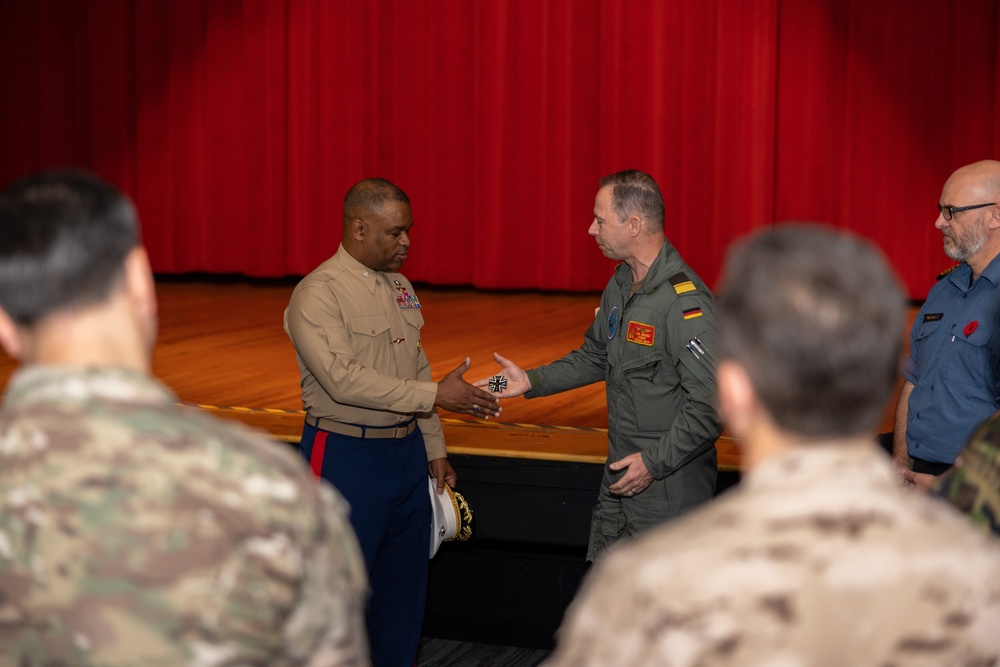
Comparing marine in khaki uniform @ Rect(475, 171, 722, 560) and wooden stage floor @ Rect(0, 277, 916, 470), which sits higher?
marine in khaki uniform @ Rect(475, 171, 722, 560)

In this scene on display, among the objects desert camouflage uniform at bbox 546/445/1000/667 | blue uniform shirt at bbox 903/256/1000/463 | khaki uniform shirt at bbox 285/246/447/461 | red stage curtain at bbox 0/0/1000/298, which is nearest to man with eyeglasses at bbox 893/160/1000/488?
blue uniform shirt at bbox 903/256/1000/463

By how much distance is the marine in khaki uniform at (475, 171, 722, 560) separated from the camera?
2.99 metres

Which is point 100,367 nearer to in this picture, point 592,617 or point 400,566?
point 592,617

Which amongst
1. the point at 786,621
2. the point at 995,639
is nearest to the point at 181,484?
the point at 786,621

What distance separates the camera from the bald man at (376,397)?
320 cm

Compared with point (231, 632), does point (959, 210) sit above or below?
above

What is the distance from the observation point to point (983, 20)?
770 centimetres

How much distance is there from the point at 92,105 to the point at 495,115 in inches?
135

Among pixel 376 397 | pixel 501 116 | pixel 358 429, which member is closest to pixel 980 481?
pixel 376 397

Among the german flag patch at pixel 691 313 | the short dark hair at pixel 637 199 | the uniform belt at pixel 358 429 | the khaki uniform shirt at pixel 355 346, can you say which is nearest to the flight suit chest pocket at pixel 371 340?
the khaki uniform shirt at pixel 355 346

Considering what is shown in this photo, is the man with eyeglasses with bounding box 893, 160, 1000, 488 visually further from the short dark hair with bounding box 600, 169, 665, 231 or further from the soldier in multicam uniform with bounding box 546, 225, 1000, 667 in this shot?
the soldier in multicam uniform with bounding box 546, 225, 1000, 667

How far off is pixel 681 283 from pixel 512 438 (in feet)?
4.23

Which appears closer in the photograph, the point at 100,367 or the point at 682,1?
the point at 100,367

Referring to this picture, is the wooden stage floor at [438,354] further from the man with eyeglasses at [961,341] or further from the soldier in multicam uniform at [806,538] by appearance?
the soldier in multicam uniform at [806,538]
